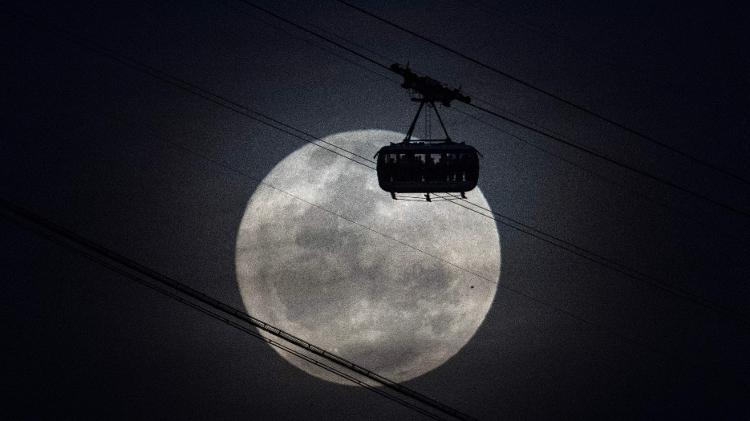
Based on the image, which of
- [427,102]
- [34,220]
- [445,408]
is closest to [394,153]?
[427,102]

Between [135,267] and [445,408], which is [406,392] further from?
[135,267]

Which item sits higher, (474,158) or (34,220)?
(474,158)

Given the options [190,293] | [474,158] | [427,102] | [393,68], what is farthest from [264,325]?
[474,158]

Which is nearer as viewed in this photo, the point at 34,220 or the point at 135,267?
the point at 34,220

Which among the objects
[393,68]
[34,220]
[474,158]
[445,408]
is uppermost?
[474,158]

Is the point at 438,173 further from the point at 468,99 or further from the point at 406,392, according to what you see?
the point at 406,392

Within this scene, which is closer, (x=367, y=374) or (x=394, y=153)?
(x=367, y=374)

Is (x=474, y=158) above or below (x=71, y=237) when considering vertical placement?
above

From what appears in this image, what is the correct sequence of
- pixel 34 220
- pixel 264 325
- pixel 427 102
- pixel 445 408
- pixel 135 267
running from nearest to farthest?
pixel 34 220
pixel 135 267
pixel 264 325
pixel 445 408
pixel 427 102

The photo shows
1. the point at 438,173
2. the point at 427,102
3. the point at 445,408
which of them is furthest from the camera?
the point at 438,173
